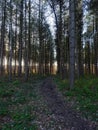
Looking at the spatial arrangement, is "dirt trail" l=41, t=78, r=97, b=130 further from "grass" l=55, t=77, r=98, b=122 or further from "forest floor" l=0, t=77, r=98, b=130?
"grass" l=55, t=77, r=98, b=122

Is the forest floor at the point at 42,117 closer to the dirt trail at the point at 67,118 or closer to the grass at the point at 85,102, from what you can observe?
the dirt trail at the point at 67,118

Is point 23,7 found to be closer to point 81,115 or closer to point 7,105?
point 7,105

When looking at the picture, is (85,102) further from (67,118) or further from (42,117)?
(42,117)

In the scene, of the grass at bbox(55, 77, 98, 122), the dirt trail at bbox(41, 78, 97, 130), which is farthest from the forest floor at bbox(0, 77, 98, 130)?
the grass at bbox(55, 77, 98, 122)

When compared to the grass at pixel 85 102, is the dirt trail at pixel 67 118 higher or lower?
lower

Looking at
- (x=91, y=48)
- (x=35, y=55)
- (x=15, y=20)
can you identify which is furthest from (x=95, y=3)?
(x=35, y=55)

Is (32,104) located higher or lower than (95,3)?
lower

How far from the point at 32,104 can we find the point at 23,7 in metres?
17.0

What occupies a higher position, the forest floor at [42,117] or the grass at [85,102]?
the grass at [85,102]

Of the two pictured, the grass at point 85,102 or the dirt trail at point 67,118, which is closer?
the dirt trail at point 67,118

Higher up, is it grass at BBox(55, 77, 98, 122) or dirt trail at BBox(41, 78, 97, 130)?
grass at BBox(55, 77, 98, 122)

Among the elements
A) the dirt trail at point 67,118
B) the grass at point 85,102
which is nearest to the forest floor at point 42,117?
the dirt trail at point 67,118

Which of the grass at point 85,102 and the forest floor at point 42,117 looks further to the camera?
the grass at point 85,102

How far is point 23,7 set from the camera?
24531 millimetres
